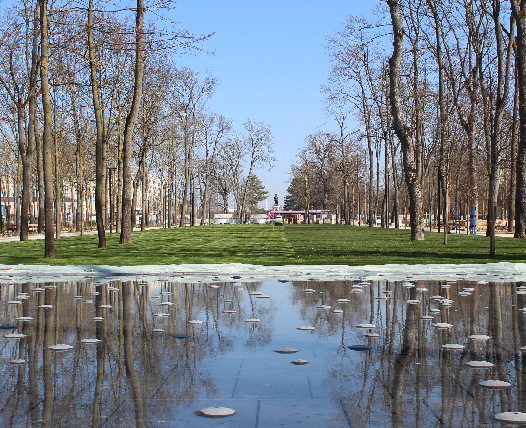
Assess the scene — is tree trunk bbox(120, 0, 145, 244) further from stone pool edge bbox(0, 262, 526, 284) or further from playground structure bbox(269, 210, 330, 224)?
playground structure bbox(269, 210, 330, 224)

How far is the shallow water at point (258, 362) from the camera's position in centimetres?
468

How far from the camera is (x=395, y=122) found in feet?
103

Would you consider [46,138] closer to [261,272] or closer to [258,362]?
[261,272]

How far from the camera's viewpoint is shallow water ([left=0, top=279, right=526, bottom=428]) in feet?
15.4

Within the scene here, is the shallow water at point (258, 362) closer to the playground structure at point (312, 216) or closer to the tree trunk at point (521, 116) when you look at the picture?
the tree trunk at point (521, 116)

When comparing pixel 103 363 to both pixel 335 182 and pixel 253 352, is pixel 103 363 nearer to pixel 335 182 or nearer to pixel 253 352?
pixel 253 352

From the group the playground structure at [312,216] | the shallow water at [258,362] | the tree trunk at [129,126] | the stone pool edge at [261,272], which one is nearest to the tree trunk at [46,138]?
the stone pool edge at [261,272]

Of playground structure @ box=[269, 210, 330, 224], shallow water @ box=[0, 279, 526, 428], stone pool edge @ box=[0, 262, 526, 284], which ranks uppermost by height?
playground structure @ box=[269, 210, 330, 224]

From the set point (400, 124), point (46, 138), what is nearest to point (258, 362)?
point (46, 138)

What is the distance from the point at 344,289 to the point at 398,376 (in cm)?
712

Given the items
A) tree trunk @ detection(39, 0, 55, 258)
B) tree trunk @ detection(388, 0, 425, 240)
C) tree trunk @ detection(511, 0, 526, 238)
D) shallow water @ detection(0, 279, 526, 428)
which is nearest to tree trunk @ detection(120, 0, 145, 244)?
tree trunk @ detection(39, 0, 55, 258)

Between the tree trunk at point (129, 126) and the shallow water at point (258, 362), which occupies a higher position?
the tree trunk at point (129, 126)

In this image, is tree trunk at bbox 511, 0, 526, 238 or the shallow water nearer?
the shallow water

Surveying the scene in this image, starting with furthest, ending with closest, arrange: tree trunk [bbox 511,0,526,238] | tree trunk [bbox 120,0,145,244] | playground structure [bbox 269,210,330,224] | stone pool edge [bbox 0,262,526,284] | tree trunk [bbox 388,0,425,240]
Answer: playground structure [bbox 269,210,330,224], tree trunk [bbox 388,0,425,240], tree trunk [bbox 120,0,145,244], tree trunk [bbox 511,0,526,238], stone pool edge [bbox 0,262,526,284]
